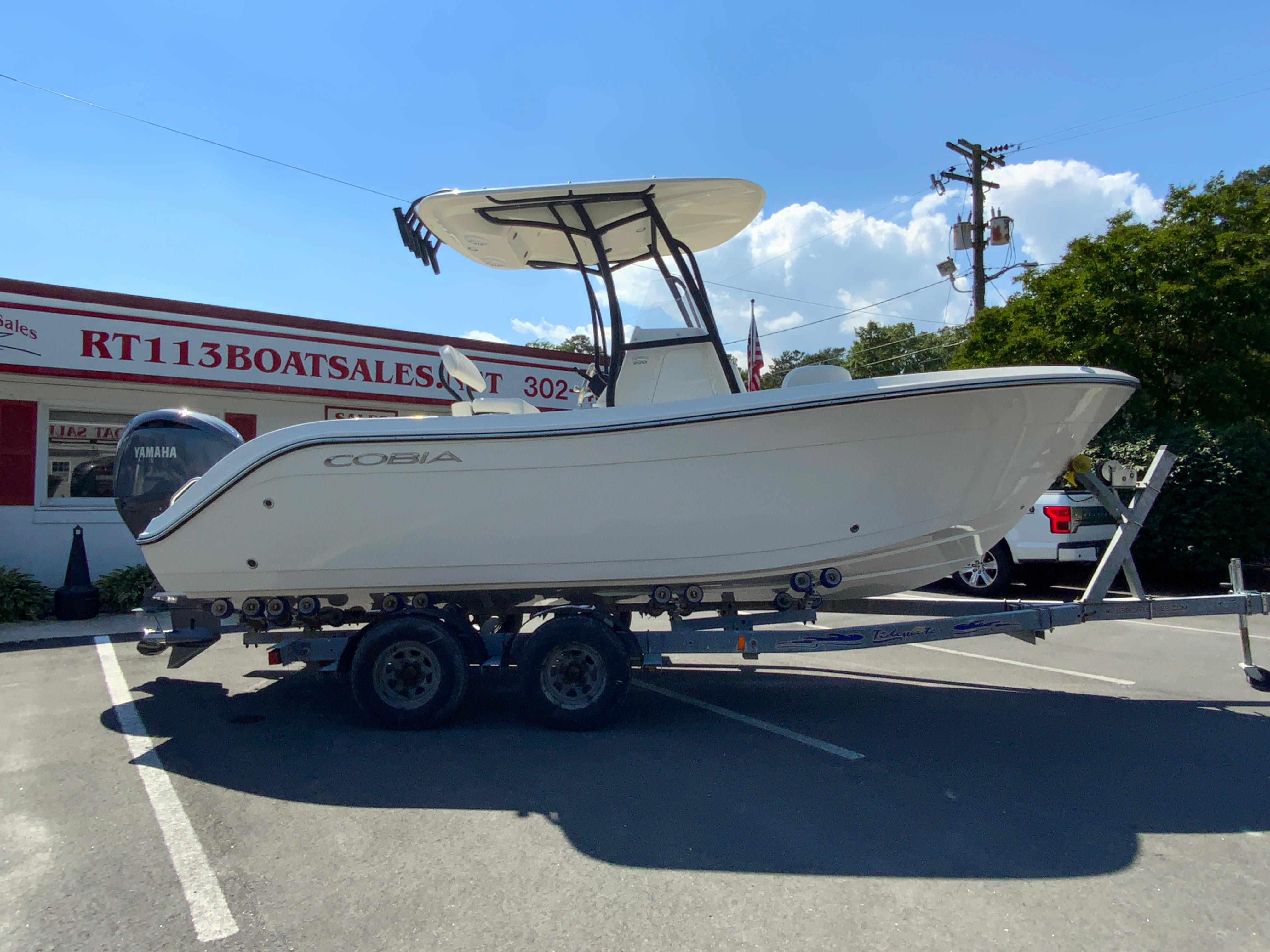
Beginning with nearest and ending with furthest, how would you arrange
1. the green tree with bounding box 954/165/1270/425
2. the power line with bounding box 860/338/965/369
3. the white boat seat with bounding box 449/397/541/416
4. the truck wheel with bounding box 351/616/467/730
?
1. the truck wheel with bounding box 351/616/467/730
2. the white boat seat with bounding box 449/397/541/416
3. the green tree with bounding box 954/165/1270/425
4. the power line with bounding box 860/338/965/369

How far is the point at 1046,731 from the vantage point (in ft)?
15.5

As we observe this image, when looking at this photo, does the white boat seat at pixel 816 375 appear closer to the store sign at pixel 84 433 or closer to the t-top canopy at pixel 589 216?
the t-top canopy at pixel 589 216

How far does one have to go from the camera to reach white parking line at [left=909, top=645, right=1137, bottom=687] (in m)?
6.07

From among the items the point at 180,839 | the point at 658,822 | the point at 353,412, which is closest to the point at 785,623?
the point at 658,822

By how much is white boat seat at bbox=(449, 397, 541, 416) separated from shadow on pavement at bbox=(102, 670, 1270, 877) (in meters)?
1.97

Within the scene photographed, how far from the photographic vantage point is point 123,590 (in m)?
9.49

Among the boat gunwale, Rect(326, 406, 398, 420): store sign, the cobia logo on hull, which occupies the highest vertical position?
Rect(326, 406, 398, 420): store sign

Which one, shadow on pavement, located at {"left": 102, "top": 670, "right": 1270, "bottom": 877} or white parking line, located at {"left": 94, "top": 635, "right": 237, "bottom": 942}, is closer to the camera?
white parking line, located at {"left": 94, "top": 635, "right": 237, "bottom": 942}

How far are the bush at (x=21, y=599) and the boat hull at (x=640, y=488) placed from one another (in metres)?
5.59

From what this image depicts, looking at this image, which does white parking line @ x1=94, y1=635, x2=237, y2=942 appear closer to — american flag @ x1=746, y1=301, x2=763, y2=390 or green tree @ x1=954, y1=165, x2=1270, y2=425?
american flag @ x1=746, y1=301, x2=763, y2=390

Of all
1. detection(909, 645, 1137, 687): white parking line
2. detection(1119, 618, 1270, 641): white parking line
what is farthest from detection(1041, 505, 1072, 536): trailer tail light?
detection(909, 645, 1137, 687): white parking line

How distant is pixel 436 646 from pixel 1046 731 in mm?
3628

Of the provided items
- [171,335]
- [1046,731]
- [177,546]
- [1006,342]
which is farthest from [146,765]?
[1006,342]

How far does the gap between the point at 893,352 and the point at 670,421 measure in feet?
120
